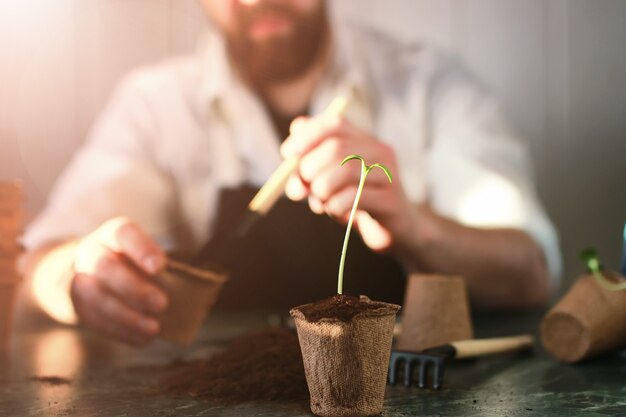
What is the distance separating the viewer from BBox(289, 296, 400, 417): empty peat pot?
134 cm

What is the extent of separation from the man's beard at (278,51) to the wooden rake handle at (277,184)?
0.70 feet

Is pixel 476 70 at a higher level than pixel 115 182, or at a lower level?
higher

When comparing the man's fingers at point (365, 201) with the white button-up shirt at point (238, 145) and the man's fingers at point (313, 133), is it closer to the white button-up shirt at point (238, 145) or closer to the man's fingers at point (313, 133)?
the man's fingers at point (313, 133)

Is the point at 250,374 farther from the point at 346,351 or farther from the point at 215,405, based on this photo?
the point at 346,351

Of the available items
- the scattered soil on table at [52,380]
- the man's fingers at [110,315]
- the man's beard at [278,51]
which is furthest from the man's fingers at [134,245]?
the man's beard at [278,51]

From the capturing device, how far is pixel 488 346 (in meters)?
1.94

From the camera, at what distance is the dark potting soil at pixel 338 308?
135 cm

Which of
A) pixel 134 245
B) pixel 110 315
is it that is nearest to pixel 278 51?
pixel 134 245

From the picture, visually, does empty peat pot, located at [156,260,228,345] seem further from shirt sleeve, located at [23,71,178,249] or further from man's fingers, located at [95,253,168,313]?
shirt sleeve, located at [23,71,178,249]

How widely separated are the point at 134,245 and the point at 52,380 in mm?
478

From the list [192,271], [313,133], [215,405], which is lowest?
[215,405]

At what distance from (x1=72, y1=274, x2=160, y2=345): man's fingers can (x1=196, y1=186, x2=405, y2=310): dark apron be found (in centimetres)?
36

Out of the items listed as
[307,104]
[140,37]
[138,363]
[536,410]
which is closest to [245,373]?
[138,363]

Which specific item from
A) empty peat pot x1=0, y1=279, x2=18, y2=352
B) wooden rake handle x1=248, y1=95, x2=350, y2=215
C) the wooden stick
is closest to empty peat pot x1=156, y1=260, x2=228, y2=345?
the wooden stick
